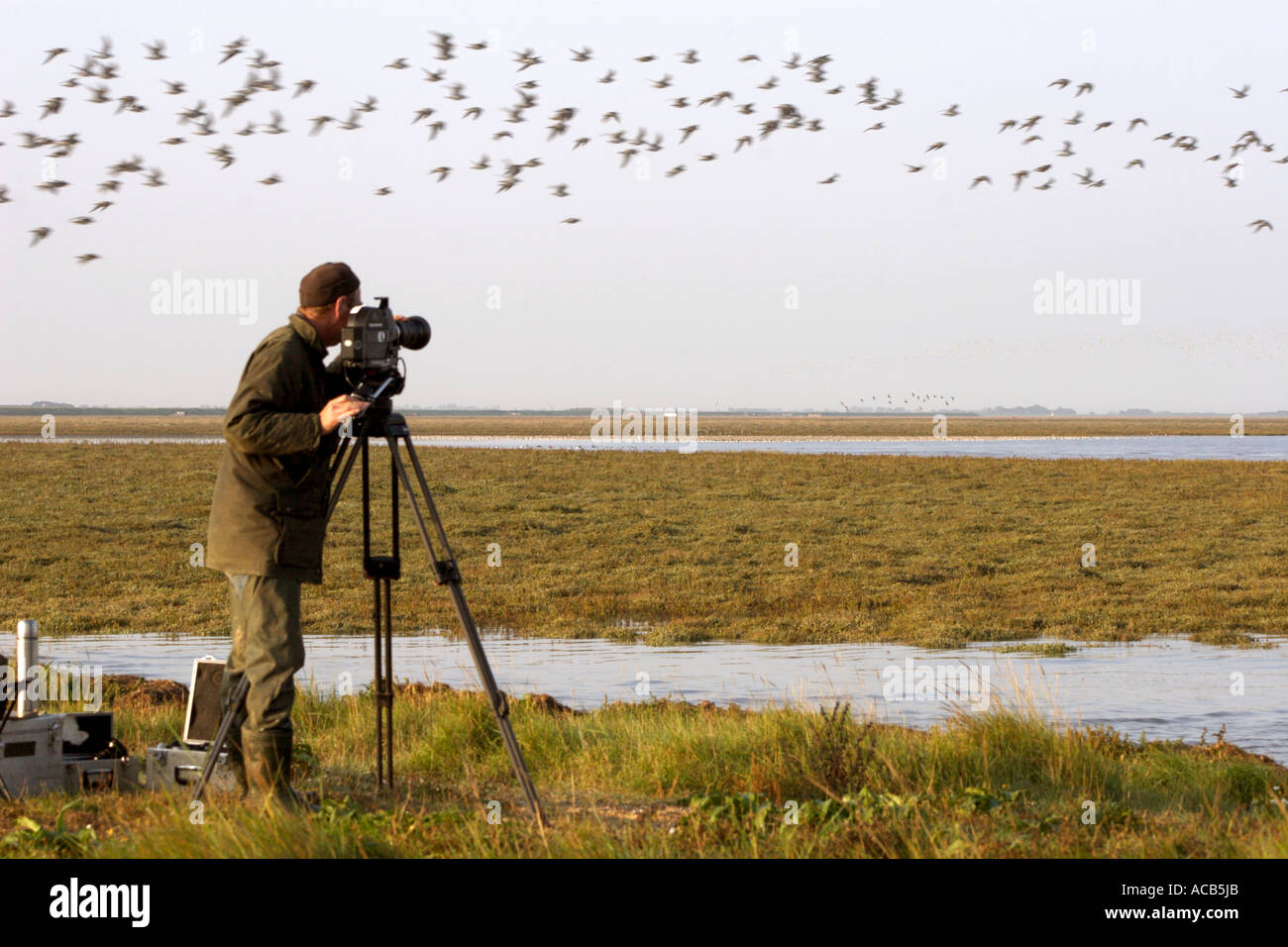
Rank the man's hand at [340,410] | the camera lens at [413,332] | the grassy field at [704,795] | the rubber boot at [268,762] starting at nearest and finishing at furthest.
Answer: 1. the grassy field at [704,795]
2. the man's hand at [340,410]
3. the rubber boot at [268,762]
4. the camera lens at [413,332]

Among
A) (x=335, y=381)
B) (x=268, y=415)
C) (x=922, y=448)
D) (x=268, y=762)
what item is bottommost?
(x=268, y=762)

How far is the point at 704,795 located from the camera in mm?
5730

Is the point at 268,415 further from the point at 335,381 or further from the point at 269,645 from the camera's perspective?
the point at 269,645

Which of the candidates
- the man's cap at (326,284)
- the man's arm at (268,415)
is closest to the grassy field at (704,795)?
the man's arm at (268,415)

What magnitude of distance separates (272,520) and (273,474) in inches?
7.2

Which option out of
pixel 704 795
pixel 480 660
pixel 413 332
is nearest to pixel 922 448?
pixel 704 795

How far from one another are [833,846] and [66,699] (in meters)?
6.78

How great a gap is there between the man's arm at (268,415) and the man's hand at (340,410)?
0.06 m

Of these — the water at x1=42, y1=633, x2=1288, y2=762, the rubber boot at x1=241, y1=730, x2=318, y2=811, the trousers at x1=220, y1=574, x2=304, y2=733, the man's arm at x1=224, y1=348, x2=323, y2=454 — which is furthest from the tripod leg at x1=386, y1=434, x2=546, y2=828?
the water at x1=42, y1=633, x2=1288, y2=762

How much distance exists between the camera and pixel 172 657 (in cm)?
1413

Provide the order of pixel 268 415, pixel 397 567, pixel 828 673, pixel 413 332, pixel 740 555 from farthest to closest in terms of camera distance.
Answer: pixel 740 555 → pixel 828 673 → pixel 397 567 → pixel 413 332 → pixel 268 415

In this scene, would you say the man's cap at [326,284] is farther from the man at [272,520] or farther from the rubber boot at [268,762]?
the rubber boot at [268,762]

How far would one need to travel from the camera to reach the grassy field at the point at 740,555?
56.8 feet
